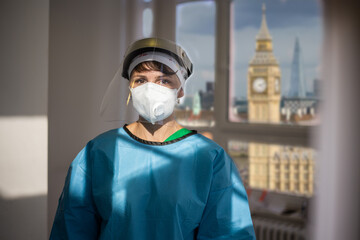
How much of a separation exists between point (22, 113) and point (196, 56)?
0.62 meters

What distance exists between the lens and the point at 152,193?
888 millimetres

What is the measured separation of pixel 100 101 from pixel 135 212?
374 millimetres

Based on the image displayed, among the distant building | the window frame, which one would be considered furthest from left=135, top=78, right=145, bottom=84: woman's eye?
the window frame

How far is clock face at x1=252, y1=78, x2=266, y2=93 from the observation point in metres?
2.58

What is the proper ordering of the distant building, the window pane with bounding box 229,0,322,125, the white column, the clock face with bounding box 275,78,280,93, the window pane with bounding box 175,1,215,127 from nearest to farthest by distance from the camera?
the window pane with bounding box 175,1,215,127 < the distant building < the white column < the window pane with bounding box 229,0,322,125 < the clock face with bounding box 275,78,280,93

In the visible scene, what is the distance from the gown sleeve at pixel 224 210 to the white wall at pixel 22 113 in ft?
1.99

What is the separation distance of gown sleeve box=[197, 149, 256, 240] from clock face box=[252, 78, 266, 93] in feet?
5.78

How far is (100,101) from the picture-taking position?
1.05 m

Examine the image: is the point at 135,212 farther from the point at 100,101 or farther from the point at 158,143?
the point at 100,101

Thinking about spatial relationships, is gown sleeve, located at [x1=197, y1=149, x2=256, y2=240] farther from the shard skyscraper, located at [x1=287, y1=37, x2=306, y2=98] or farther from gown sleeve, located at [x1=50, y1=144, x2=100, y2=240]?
the shard skyscraper, located at [x1=287, y1=37, x2=306, y2=98]

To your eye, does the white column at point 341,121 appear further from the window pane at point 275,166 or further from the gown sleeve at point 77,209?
the gown sleeve at point 77,209

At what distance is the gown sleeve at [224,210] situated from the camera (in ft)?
2.96

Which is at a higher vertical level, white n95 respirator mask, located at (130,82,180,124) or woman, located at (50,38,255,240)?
white n95 respirator mask, located at (130,82,180,124)

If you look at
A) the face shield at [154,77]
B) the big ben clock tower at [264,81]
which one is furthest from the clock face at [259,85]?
the face shield at [154,77]
